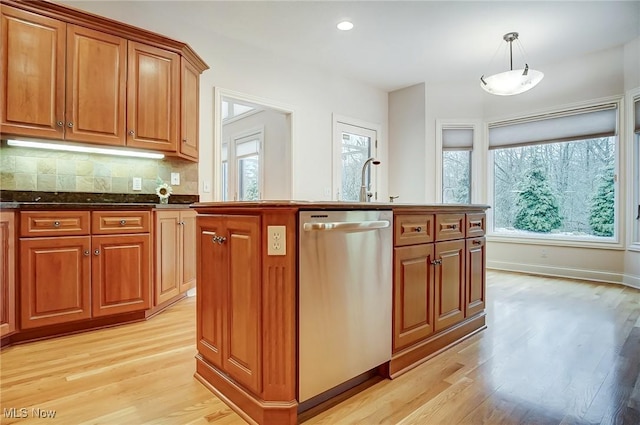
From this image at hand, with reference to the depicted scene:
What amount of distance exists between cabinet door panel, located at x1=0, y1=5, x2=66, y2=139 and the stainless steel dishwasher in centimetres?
226

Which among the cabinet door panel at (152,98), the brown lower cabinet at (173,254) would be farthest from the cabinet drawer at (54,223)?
the cabinet door panel at (152,98)

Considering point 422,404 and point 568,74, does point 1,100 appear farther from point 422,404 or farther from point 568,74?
point 568,74

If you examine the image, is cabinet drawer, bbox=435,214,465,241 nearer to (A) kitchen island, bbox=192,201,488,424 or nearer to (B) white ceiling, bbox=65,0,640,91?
(A) kitchen island, bbox=192,201,488,424

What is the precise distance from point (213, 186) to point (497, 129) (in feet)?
13.5

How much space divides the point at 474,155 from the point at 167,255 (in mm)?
4489

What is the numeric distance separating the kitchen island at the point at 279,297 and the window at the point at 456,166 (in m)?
3.25

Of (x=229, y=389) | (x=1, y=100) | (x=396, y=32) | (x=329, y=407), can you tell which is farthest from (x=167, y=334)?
(x=396, y=32)

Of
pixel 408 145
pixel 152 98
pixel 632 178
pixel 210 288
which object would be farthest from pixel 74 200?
pixel 632 178

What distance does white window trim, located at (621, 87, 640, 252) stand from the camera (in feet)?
12.7

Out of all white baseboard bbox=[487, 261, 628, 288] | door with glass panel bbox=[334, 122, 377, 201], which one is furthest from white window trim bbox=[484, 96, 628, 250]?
door with glass panel bbox=[334, 122, 377, 201]

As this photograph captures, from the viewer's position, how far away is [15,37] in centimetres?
229

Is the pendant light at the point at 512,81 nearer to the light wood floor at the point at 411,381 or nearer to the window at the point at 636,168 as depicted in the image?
the window at the point at 636,168

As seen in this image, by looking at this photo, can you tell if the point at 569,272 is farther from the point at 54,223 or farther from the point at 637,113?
the point at 54,223

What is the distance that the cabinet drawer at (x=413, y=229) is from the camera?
1.84 meters
